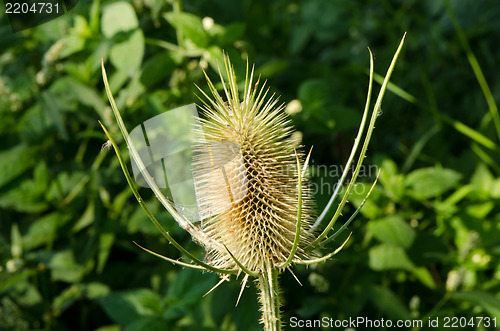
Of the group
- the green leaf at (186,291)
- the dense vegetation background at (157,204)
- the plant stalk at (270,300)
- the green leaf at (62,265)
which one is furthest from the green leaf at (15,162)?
the plant stalk at (270,300)

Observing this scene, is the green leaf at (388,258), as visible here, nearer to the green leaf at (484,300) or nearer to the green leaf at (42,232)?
the green leaf at (484,300)

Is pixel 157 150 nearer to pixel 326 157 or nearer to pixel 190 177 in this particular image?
pixel 190 177

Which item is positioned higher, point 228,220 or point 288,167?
point 288,167

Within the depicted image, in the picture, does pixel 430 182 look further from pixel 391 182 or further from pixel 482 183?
pixel 482 183

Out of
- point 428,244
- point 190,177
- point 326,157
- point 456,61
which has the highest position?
point 456,61

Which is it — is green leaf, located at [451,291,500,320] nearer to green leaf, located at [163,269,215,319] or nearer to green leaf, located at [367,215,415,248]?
green leaf, located at [367,215,415,248]

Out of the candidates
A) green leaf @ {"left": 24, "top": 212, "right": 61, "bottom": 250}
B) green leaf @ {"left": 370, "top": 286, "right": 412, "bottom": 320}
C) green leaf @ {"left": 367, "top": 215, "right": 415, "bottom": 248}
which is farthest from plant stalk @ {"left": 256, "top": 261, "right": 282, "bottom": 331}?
green leaf @ {"left": 24, "top": 212, "right": 61, "bottom": 250}

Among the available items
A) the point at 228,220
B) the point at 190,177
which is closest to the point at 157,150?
the point at 190,177
